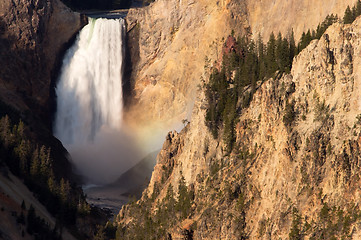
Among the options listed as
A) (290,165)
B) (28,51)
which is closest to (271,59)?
(290,165)

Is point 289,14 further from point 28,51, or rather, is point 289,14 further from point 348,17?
point 28,51

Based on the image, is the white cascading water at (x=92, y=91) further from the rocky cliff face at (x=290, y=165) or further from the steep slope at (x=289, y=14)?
the rocky cliff face at (x=290, y=165)

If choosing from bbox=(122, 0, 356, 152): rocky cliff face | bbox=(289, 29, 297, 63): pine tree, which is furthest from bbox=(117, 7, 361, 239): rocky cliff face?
bbox=(122, 0, 356, 152): rocky cliff face

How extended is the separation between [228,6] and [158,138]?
89.6ft

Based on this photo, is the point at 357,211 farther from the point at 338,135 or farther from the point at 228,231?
the point at 228,231

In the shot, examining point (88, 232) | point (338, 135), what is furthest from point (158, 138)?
point (338, 135)

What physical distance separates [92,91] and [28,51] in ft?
53.2

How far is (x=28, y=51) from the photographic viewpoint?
164 metres

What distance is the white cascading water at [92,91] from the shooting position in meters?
170

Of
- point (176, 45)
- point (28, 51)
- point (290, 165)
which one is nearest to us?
point (290, 165)

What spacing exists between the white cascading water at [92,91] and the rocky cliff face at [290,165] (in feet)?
154

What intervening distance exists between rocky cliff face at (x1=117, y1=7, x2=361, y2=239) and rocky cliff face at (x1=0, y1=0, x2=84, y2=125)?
47.7 m

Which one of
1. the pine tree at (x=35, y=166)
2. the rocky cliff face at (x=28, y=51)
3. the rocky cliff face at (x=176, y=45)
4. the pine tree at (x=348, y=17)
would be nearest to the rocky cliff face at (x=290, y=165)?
the pine tree at (x=348, y=17)

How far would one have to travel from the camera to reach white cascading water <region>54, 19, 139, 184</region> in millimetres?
170000
